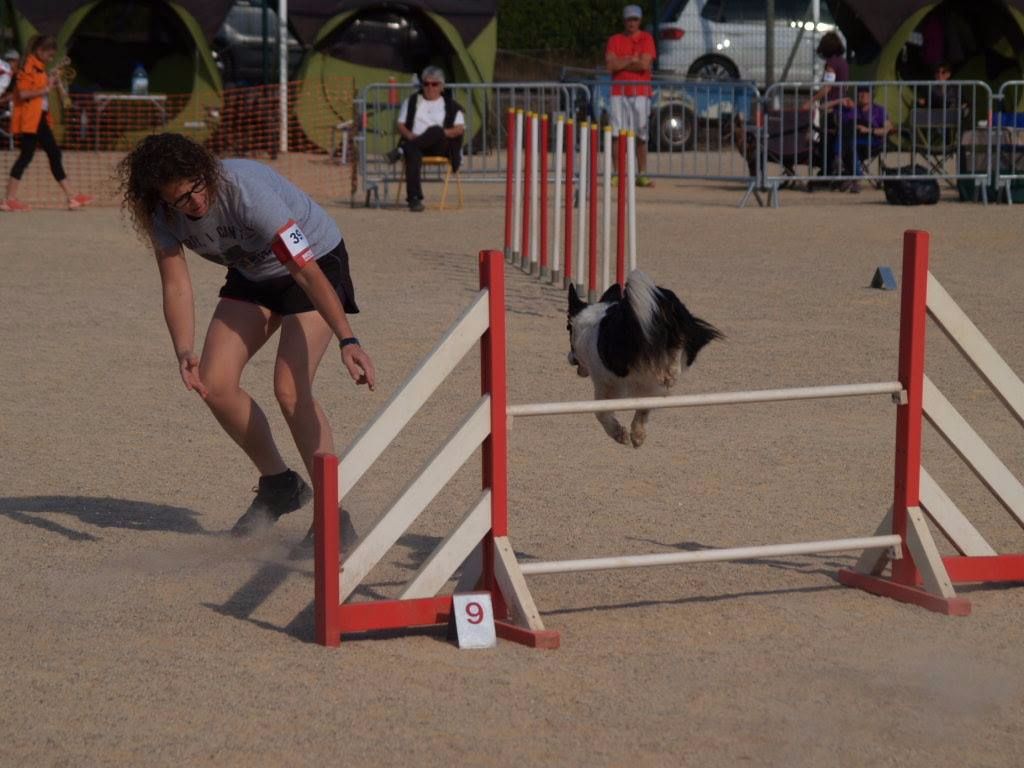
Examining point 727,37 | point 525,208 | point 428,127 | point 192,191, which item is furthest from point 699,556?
point 727,37

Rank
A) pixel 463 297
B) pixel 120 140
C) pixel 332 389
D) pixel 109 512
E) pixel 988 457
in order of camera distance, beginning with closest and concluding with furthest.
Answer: pixel 988 457
pixel 109 512
pixel 332 389
pixel 463 297
pixel 120 140

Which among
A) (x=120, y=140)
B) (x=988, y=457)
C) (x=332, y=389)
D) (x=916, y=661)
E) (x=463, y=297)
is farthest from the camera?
(x=120, y=140)

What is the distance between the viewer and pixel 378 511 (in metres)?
5.86

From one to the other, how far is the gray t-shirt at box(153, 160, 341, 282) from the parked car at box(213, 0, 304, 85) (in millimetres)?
18914

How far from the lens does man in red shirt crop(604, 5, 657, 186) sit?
17.5m

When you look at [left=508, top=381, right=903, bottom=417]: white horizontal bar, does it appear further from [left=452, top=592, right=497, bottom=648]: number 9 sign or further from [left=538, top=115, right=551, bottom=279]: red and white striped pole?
[left=538, top=115, right=551, bottom=279]: red and white striped pole

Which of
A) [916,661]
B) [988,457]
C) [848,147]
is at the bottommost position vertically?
[916,661]

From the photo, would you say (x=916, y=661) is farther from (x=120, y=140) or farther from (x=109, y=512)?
(x=120, y=140)

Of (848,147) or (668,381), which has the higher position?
(848,147)

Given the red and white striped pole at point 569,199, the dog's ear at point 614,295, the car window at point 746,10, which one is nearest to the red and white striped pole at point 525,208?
the red and white striped pole at point 569,199

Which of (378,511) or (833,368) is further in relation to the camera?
(833,368)

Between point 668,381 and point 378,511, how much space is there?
1.18 m

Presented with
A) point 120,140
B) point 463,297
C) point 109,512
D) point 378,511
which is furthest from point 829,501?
point 120,140

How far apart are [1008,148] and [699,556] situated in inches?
538
